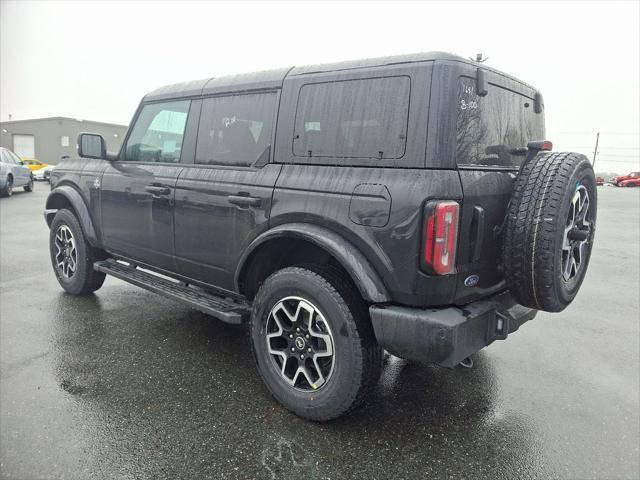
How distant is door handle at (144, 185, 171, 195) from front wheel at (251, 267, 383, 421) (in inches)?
50.2

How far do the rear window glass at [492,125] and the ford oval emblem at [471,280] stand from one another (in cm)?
60

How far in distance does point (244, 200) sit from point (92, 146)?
209 cm

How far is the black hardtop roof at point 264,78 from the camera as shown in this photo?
239 cm

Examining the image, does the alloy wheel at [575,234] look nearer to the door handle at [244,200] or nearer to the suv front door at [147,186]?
the door handle at [244,200]

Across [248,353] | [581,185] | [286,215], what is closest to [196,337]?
[248,353]

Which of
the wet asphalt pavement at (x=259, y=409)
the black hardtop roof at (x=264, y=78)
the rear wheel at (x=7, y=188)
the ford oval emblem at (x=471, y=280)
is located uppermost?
the black hardtop roof at (x=264, y=78)

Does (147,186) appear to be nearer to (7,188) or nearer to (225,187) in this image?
(225,187)

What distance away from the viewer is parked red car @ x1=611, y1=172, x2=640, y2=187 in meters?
39.2

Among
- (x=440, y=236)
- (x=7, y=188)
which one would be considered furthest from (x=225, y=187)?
(x=7, y=188)

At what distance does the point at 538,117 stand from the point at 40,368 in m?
3.94

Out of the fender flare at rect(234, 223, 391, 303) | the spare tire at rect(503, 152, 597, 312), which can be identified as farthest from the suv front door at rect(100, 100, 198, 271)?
the spare tire at rect(503, 152, 597, 312)

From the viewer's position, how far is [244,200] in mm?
2941

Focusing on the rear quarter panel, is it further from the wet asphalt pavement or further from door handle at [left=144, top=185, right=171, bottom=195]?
door handle at [left=144, top=185, right=171, bottom=195]

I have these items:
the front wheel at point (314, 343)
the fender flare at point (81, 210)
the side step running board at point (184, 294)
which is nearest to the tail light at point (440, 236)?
the front wheel at point (314, 343)
